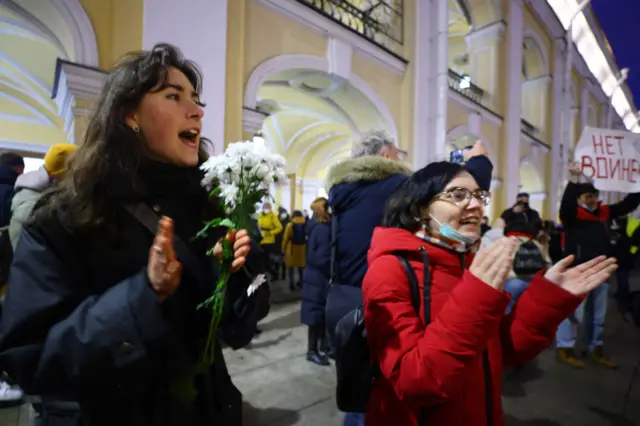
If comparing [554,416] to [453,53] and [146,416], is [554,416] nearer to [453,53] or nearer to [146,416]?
[146,416]

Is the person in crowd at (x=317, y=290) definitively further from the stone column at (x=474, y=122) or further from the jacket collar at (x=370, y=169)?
the stone column at (x=474, y=122)

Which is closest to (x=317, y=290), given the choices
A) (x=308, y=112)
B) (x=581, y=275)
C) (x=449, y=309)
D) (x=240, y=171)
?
(x=581, y=275)

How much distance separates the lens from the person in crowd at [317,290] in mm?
3432

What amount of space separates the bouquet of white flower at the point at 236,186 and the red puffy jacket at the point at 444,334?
1.62 ft

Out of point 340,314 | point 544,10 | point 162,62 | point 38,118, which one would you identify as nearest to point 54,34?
point 162,62

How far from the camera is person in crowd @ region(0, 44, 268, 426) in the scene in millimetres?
779

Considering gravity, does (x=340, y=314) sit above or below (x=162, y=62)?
below

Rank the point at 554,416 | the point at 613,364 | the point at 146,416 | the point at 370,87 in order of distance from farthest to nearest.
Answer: the point at 370,87, the point at 613,364, the point at 554,416, the point at 146,416

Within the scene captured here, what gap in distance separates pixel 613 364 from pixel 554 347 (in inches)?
25.3

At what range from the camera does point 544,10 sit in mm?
12242

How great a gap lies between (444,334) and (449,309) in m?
0.07

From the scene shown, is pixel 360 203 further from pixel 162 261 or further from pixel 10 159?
pixel 10 159

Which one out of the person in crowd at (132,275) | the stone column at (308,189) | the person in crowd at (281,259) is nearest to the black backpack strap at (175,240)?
the person in crowd at (132,275)

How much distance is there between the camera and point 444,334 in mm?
962
